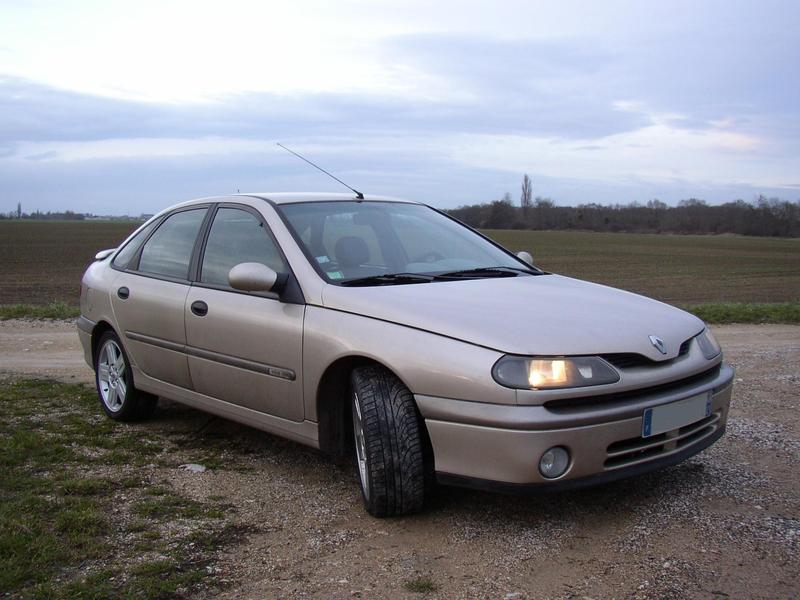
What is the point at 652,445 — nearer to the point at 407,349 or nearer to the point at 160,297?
the point at 407,349

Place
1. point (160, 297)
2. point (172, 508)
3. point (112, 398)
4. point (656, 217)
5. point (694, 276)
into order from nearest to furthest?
1. point (172, 508)
2. point (160, 297)
3. point (112, 398)
4. point (694, 276)
5. point (656, 217)

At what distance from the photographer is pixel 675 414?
3.53 meters

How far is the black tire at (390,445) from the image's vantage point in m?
3.48

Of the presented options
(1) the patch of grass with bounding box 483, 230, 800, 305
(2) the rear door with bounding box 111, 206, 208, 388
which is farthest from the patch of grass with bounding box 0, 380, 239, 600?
(1) the patch of grass with bounding box 483, 230, 800, 305

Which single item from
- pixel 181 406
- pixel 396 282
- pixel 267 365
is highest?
pixel 396 282

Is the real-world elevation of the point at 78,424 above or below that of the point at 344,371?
below

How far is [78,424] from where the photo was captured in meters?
5.53

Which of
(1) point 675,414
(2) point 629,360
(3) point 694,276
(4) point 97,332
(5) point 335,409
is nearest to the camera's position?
(2) point 629,360

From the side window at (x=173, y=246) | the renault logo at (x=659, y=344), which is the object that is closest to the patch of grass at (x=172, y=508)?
the side window at (x=173, y=246)

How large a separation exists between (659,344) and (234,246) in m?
2.45

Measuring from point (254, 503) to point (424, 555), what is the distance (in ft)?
3.50

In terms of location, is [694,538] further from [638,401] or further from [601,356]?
[601,356]

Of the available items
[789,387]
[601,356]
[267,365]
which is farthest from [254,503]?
[789,387]

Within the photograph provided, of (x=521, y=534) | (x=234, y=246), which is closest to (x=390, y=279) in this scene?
(x=234, y=246)
